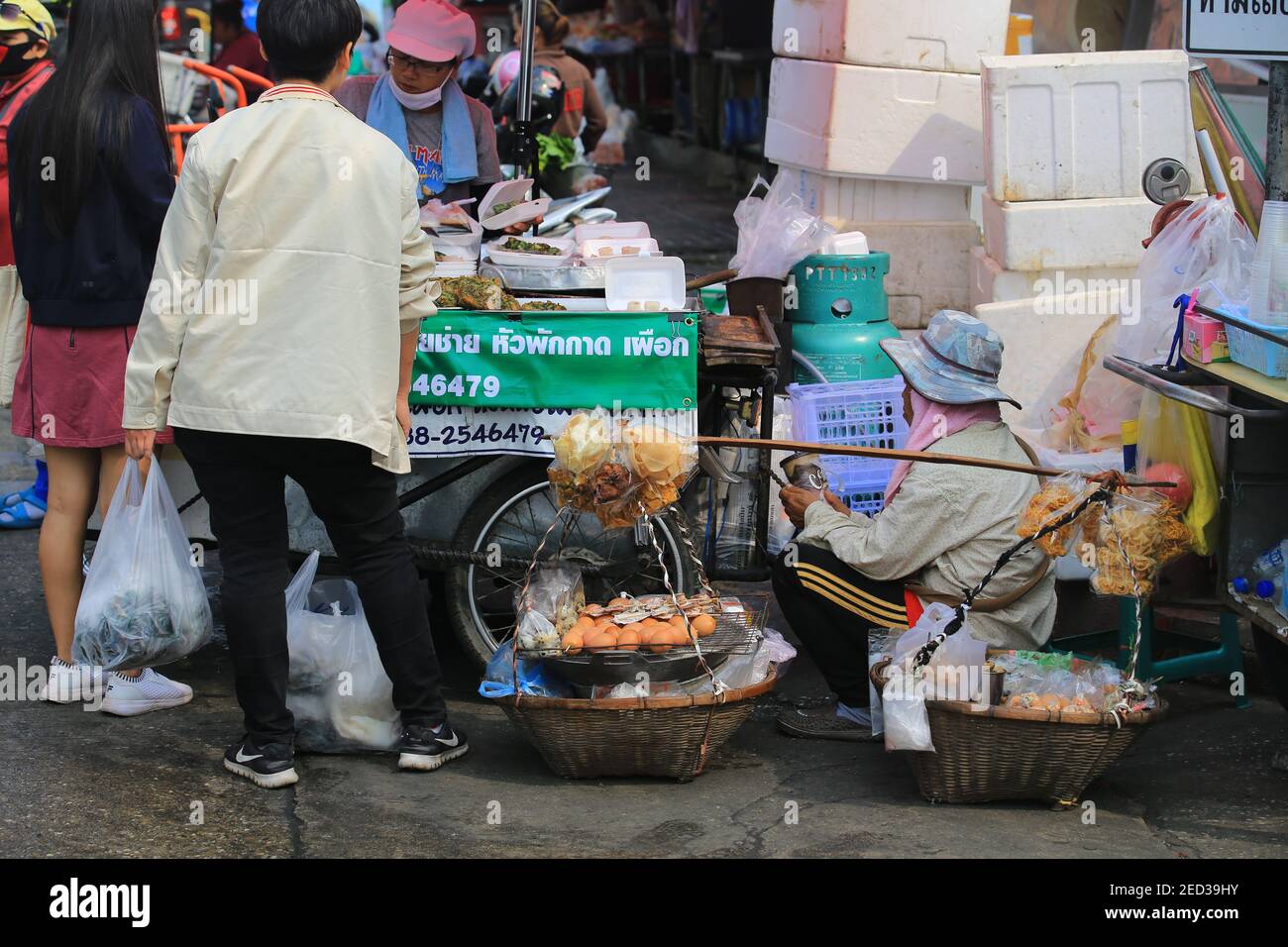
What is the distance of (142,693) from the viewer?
175 inches

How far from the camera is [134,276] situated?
432cm

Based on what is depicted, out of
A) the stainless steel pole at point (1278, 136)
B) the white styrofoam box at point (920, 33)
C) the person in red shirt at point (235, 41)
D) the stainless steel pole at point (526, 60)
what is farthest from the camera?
the person in red shirt at point (235, 41)

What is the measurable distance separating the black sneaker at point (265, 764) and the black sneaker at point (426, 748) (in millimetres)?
293

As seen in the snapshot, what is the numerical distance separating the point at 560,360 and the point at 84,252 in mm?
1354

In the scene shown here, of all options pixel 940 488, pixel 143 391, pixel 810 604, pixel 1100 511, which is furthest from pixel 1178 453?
pixel 143 391

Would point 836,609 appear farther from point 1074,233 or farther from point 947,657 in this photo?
point 1074,233

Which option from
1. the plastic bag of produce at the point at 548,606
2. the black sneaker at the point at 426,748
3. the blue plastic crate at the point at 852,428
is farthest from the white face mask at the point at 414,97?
the black sneaker at the point at 426,748

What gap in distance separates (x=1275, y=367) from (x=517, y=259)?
88.9 inches

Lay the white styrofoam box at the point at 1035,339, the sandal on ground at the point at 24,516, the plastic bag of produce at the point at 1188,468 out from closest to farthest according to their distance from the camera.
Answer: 1. the plastic bag of produce at the point at 1188,468
2. the white styrofoam box at the point at 1035,339
3. the sandal on ground at the point at 24,516

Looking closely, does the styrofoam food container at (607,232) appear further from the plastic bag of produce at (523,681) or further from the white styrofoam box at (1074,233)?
the white styrofoam box at (1074,233)

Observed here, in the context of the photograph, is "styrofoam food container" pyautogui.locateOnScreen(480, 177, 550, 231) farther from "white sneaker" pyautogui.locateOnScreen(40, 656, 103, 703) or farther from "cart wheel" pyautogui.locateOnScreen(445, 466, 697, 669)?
"white sneaker" pyautogui.locateOnScreen(40, 656, 103, 703)

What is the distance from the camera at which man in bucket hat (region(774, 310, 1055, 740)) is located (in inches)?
166

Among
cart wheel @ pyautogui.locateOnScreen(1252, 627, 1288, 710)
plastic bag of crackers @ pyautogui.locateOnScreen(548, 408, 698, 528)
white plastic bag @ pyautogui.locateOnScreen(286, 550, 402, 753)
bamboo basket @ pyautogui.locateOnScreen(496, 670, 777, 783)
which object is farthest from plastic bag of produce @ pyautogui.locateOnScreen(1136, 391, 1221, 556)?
white plastic bag @ pyautogui.locateOnScreen(286, 550, 402, 753)

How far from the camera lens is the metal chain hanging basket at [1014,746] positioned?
12.2 ft
